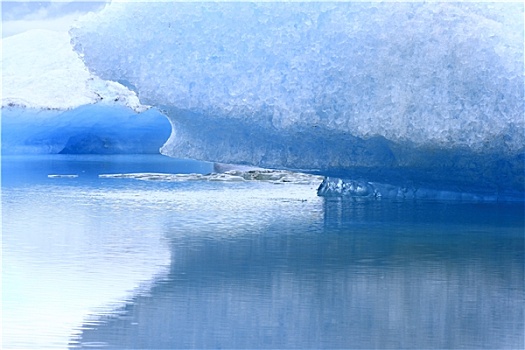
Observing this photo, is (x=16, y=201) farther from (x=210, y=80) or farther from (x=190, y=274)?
(x=190, y=274)

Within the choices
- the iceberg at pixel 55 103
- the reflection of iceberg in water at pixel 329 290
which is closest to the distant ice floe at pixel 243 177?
the iceberg at pixel 55 103

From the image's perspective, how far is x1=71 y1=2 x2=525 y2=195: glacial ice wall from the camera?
6.25 metres

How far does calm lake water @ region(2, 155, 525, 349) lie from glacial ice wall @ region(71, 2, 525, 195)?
1.96 ft

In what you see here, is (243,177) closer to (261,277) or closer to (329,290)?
(261,277)

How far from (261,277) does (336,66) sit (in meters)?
2.75

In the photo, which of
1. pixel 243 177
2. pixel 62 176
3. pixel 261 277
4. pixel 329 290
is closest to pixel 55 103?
pixel 62 176

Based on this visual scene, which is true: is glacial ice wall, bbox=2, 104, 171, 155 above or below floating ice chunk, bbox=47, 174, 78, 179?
above

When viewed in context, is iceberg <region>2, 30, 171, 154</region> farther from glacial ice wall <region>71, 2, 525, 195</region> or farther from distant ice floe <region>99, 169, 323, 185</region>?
glacial ice wall <region>71, 2, 525, 195</region>

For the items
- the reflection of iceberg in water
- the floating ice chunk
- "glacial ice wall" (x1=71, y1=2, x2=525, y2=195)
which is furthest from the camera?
the floating ice chunk

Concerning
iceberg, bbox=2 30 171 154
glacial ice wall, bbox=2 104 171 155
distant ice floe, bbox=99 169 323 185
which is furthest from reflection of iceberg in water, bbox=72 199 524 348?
glacial ice wall, bbox=2 104 171 155

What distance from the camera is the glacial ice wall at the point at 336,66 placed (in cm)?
625

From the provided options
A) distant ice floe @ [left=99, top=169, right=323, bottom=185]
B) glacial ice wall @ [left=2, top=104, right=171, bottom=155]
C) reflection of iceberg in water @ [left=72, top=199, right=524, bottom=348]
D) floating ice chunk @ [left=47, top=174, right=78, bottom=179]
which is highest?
glacial ice wall @ [left=2, top=104, right=171, bottom=155]

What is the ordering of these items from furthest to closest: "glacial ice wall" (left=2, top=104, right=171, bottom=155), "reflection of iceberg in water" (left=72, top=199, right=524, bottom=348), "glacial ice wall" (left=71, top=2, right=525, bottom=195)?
1. "glacial ice wall" (left=2, top=104, right=171, bottom=155)
2. "glacial ice wall" (left=71, top=2, right=525, bottom=195)
3. "reflection of iceberg in water" (left=72, top=199, right=524, bottom=348)

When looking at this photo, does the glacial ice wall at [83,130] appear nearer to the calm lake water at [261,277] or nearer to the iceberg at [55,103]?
the iceberg at [55,103]
